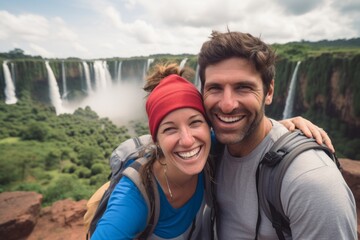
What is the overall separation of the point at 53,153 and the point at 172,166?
20090 millimetres

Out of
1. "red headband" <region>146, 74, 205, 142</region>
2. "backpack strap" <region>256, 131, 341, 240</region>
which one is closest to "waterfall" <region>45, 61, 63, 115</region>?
"red headband" <region>146, 74, 205, 142</region>

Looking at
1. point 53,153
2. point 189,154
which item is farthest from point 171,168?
point 53,153

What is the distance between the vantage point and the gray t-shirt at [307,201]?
126 cm

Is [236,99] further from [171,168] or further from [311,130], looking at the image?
[171,168]

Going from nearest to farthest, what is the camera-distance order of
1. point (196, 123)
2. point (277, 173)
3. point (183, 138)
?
point (277, 173) → point (183, 138) → point (196, 123)

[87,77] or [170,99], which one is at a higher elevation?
[170,99]

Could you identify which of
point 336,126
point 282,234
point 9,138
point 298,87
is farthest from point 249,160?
point 9,138

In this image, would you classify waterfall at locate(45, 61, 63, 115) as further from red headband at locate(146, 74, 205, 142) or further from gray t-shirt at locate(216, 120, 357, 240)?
gray t-shirt at locate(216, 120, 357, 240)

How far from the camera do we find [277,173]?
1489 mm

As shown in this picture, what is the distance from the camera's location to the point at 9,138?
24.8 m

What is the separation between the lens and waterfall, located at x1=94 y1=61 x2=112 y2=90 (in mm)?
43031

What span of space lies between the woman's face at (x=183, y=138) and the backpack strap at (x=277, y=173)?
1.40 feet

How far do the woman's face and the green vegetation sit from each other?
1125 centimetres

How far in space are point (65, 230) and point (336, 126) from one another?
19869 mm
